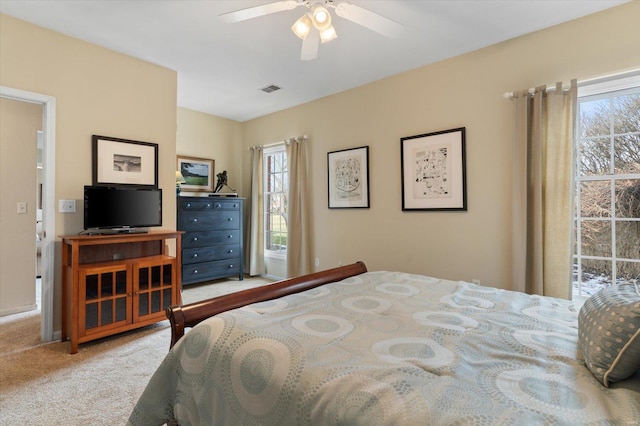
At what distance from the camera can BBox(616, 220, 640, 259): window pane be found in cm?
246

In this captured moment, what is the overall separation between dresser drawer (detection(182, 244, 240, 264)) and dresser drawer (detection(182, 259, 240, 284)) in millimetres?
61

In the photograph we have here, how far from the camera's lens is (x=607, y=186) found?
2.60 meters

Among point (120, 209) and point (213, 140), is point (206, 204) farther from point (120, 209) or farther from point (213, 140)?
point (120, 209)

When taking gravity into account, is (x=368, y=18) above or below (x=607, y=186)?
above

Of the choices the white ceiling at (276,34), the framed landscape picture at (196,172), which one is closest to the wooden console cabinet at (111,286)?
the white ceiling at (276,34)

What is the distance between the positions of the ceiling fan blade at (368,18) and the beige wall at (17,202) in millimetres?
3800

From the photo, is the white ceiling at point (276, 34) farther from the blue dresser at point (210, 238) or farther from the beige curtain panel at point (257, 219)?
the blue dresser at point (210, 238)

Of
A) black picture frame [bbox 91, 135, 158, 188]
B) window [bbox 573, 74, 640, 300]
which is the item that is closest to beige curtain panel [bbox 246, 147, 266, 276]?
black picture frame [bbox 91, 135, 158, 188]

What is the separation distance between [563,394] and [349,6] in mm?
2158

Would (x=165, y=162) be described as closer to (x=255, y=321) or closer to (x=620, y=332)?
(x=255, y=321)

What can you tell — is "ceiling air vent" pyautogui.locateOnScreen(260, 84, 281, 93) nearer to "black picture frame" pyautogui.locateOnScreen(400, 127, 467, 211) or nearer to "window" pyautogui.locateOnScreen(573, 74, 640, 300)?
"black picture frame" pyautogui.locateOnScreen(400, 127, 467, 211)

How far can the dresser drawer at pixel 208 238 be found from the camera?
176 inches

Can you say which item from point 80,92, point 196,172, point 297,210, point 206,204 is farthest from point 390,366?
point 196,172

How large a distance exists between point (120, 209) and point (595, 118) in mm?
4261
